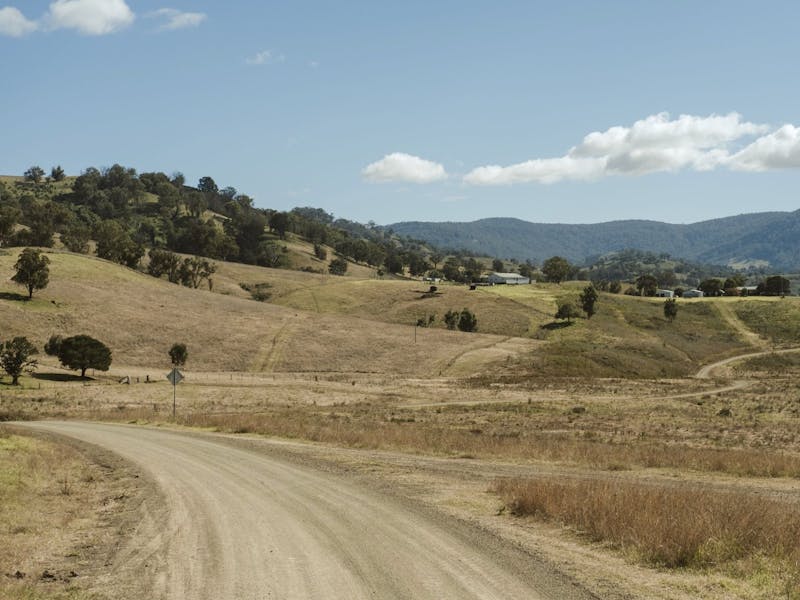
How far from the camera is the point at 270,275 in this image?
18088cm

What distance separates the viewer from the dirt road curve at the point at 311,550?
11438 mm

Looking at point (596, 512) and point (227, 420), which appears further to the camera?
point (227, 420)

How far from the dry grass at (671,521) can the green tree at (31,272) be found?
95148mm

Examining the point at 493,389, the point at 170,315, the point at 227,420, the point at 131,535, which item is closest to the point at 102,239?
the point at 170,315

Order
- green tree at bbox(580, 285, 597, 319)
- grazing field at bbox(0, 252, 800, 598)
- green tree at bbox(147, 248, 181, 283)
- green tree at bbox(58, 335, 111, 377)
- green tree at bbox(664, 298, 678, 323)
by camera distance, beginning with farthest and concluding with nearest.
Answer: green tree at bbox(147, 248, 181, 283), green tree at bbox(664, 298, 678, 323), green tree at bbox(580, 285, 597, 319), green tree at bbox(58, 335, 111, 377), grazing field at bbox(0, 252, 800, 598)

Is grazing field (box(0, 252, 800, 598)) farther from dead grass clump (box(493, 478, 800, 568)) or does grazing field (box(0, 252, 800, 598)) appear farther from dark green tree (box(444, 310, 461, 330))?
dark green tree (box(444, 310, 461, 330))

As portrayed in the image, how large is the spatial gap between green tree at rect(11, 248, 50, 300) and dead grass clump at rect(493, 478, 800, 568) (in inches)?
3745

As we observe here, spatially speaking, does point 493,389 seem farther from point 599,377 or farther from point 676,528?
point 676,528

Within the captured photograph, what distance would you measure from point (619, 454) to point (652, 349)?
93.0m

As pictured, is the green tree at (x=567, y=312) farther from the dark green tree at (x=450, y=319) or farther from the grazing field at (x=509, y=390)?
the dark green tree at (x=450, y=319)

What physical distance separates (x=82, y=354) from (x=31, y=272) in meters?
29.7

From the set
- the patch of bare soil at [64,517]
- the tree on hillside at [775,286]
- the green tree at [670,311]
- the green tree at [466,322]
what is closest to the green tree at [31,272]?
the green tree at [466,322]

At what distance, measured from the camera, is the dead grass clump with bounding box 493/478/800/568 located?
12789 mm

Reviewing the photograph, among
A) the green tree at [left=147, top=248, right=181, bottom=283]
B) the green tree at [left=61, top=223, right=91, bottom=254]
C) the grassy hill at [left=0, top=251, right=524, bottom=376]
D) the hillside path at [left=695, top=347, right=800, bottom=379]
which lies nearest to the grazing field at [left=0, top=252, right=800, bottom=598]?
the grassy hill at [left=0, top=251, right=524, bottom=376]
